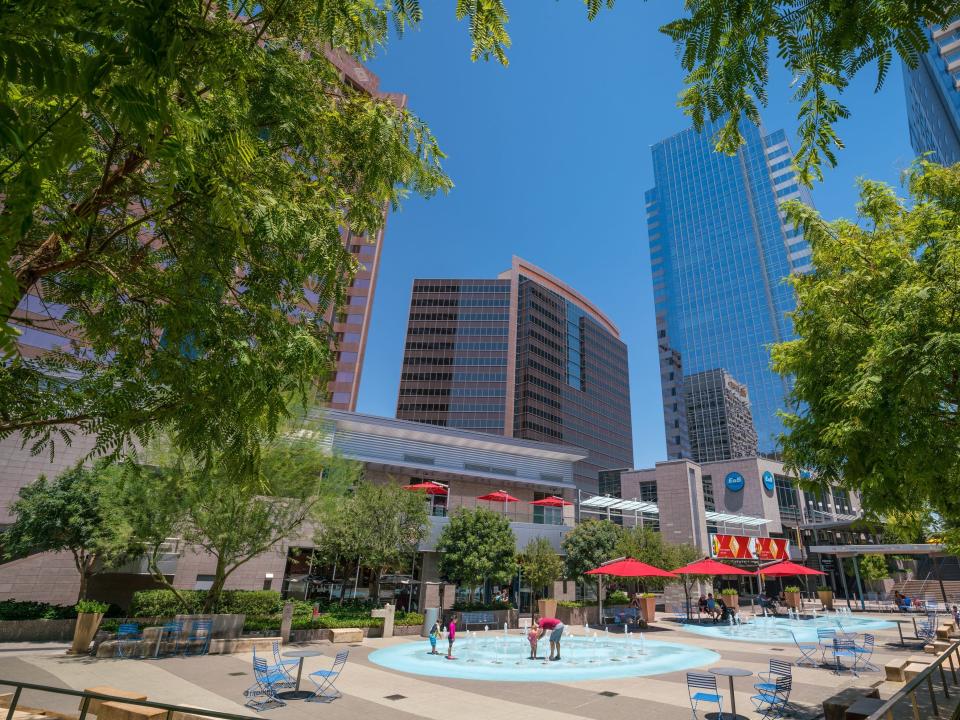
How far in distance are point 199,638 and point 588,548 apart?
22091mm

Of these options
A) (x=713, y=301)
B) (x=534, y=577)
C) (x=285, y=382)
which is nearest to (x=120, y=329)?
(x=285, y=382)

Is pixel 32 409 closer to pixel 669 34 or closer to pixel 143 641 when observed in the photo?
pixel 669 34

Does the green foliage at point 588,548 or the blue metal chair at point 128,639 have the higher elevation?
the green foliage at point 588,548

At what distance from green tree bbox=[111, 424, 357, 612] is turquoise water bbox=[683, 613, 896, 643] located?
22537 mm

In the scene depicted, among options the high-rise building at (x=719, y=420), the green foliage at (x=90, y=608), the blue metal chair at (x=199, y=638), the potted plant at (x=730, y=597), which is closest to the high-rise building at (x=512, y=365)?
the high-rise building at (x=719, y=420)

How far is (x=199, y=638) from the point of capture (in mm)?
18359

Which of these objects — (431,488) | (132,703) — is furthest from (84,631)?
(431,488)

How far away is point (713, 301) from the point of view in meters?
141

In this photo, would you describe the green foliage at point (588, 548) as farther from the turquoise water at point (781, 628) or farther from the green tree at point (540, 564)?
the turquoise water at point (781, 628)

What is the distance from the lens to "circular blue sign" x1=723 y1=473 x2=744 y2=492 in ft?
184

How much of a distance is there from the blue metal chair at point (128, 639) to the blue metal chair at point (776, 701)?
732 inches

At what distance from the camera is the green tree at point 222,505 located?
18.9 m

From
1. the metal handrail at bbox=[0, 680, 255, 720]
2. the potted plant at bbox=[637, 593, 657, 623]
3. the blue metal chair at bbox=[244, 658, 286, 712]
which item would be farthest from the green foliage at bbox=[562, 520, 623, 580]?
the metal handrail at bbox=[0, 680, 255, 720]

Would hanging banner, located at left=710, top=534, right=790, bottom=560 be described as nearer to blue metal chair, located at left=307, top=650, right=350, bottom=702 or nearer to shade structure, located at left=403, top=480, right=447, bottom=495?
shade structure, located at left=403, top=480, right=447, bottom=495
